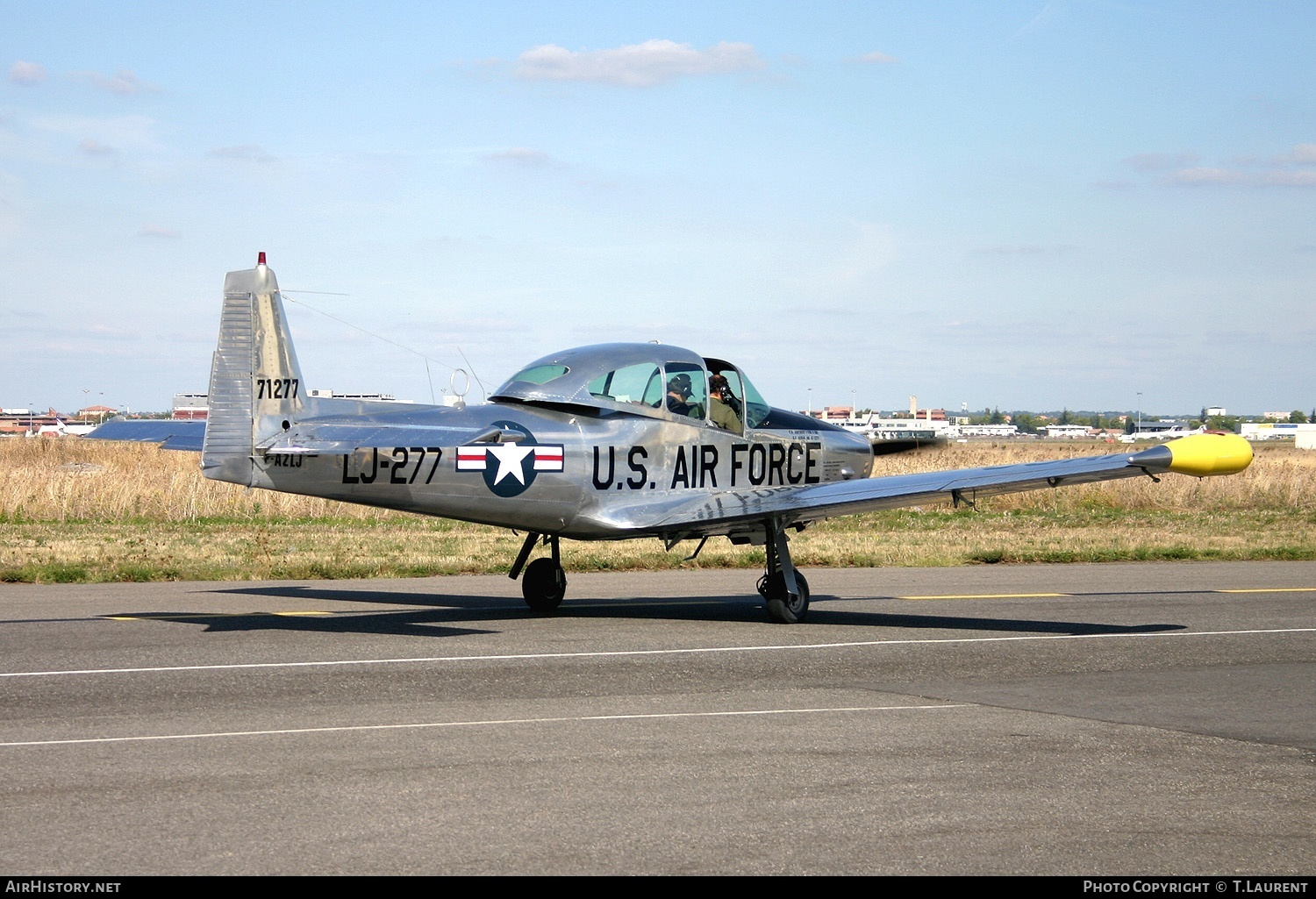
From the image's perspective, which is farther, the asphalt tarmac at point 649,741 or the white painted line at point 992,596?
the white painted line at point 992,596

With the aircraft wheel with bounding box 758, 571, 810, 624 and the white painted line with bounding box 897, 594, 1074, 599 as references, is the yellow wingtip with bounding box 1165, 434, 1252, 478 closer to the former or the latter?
the aircraft wheel with bounding box 758, 571, 810, 624

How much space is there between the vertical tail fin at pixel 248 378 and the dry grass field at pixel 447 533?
5890 millimetres

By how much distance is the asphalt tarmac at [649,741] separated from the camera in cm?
570

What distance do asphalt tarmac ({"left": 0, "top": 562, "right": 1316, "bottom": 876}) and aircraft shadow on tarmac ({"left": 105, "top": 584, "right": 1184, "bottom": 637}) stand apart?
88 millimetres

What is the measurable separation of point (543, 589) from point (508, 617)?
57 centimetres

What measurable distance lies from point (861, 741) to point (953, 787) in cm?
117

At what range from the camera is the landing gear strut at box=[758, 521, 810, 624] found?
14086mm

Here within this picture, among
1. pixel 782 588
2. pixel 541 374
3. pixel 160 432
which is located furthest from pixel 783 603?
pixel 160 432

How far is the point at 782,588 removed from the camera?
14.1 m

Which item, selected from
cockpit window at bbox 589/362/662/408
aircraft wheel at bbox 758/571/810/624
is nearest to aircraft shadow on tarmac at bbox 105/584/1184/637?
aircraft wheel at bbox 758/571/810/624

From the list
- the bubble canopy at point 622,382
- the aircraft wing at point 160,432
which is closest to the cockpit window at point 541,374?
the bubble canopy at point 622,382

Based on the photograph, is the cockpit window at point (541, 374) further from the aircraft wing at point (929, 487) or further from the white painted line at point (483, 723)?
the white painted line at point (483, 723)

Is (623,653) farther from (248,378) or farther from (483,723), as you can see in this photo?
(248,378)

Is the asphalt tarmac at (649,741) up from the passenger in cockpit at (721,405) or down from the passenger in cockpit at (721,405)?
down
